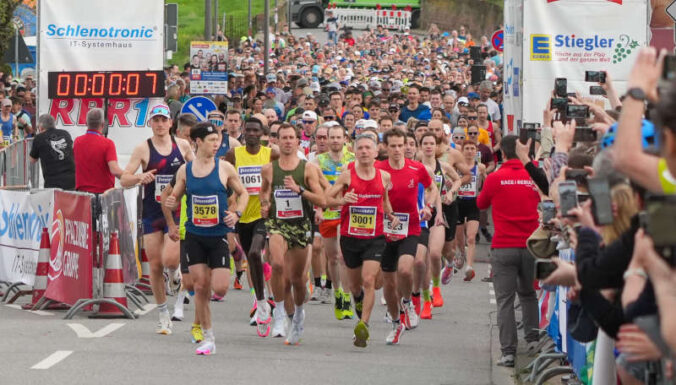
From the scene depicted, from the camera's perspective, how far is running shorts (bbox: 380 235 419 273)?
46.4ft

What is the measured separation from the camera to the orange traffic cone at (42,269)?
16250mm

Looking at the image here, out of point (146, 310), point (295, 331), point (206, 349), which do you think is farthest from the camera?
point (146, 310)

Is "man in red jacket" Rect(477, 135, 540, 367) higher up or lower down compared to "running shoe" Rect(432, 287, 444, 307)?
higher up

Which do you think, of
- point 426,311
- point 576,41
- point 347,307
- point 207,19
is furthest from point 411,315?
point 207,19

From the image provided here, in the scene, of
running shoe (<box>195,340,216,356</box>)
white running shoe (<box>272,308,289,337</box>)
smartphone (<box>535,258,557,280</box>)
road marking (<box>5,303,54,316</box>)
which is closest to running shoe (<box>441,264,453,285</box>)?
white running shoe (<box>272,308,289,337</box>)

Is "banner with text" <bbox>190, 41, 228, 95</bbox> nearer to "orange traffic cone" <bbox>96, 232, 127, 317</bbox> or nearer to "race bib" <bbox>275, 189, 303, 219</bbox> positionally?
"orange traffic cone" <bbox>96, 232, 127, 317</bbox>

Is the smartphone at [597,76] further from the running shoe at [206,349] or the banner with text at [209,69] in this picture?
the banner with text at [209,69]

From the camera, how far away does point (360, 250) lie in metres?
13.8

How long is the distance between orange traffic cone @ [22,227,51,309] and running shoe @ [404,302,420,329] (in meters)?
3.92

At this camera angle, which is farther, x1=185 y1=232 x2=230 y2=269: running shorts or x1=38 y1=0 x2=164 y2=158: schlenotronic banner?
x1=38 y1=0 x2=164 y2=158: schlenotronic banner

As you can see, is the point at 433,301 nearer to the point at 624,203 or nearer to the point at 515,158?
the point at 515,158

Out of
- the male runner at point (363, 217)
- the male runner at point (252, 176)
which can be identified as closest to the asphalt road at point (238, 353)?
the male runner at point (363, 217)

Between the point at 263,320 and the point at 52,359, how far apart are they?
8.98 feet

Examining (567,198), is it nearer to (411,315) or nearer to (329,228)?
(411,315)
